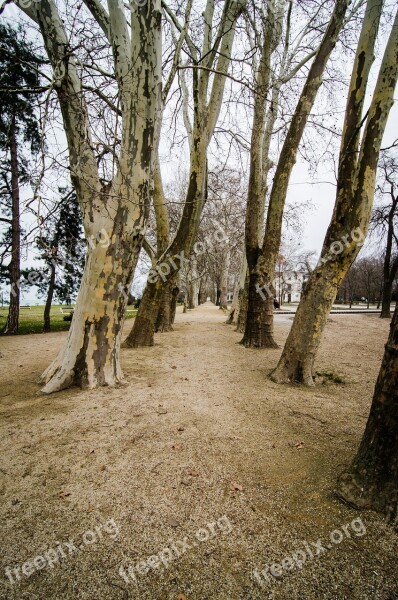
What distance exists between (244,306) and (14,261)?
9.54 meters

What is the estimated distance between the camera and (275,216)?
6.43 m

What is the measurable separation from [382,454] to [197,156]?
22.5 feet

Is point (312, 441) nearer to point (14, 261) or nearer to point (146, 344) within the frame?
point (146, 344)

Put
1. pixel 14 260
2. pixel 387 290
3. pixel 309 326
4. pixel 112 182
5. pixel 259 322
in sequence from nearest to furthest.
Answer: pixel 112 182
pixel 309 326
pixel 259 322
pixel 14 260
pixel 387 290

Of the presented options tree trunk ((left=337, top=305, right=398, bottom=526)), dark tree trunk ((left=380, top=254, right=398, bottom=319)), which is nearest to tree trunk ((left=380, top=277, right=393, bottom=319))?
dark tree trunk ((left=380, top=254, right=398, bottom=319))

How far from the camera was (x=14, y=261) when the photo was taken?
11.0 m

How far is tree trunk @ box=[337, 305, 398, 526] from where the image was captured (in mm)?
1786

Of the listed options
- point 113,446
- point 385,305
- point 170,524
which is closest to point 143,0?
point 113,446

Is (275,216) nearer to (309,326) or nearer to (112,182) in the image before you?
(309,326)

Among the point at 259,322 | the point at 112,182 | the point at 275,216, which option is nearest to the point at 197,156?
the point at 275,216

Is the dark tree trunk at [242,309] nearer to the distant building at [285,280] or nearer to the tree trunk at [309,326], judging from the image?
the tree trunk at [309,326]

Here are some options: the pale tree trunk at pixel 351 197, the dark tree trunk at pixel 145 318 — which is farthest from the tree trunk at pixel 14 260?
the pale tree trunk at pixel 351 197

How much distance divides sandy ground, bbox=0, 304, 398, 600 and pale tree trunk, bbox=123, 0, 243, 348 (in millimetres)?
3695

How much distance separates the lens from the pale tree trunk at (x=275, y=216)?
15.9 ft
